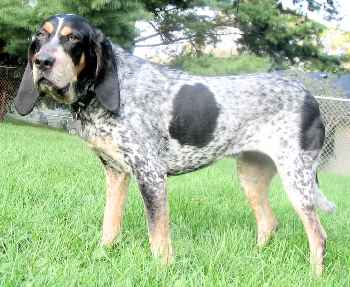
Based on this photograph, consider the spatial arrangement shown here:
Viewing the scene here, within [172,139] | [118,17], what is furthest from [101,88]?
[118,17]

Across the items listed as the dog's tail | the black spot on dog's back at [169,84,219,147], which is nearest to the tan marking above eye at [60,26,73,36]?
the black spot on dog's back at [169,84,219,147]

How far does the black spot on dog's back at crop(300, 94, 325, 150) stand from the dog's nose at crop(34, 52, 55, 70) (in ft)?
6.26

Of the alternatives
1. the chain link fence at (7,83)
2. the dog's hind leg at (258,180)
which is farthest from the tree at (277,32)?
the dog's hind leg at (258,180)

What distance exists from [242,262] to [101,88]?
1.37m

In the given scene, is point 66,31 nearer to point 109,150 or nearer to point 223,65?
point 109,150

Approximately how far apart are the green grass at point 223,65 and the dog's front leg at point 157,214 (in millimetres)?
13401

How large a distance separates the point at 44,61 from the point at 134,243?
1.27 metres

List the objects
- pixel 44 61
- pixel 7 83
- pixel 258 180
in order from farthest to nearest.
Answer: pixel 7 83
pixel 258 180
pixel 44 61

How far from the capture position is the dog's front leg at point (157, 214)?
378 cm

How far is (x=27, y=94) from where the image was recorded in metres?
4.09

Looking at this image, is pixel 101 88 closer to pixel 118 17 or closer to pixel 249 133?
pixel 249 133

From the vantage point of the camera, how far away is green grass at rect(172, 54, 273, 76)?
17344 mm

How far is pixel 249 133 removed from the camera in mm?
4477

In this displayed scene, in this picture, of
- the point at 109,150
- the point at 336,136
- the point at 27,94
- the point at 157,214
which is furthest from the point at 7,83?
the point at 157,214
